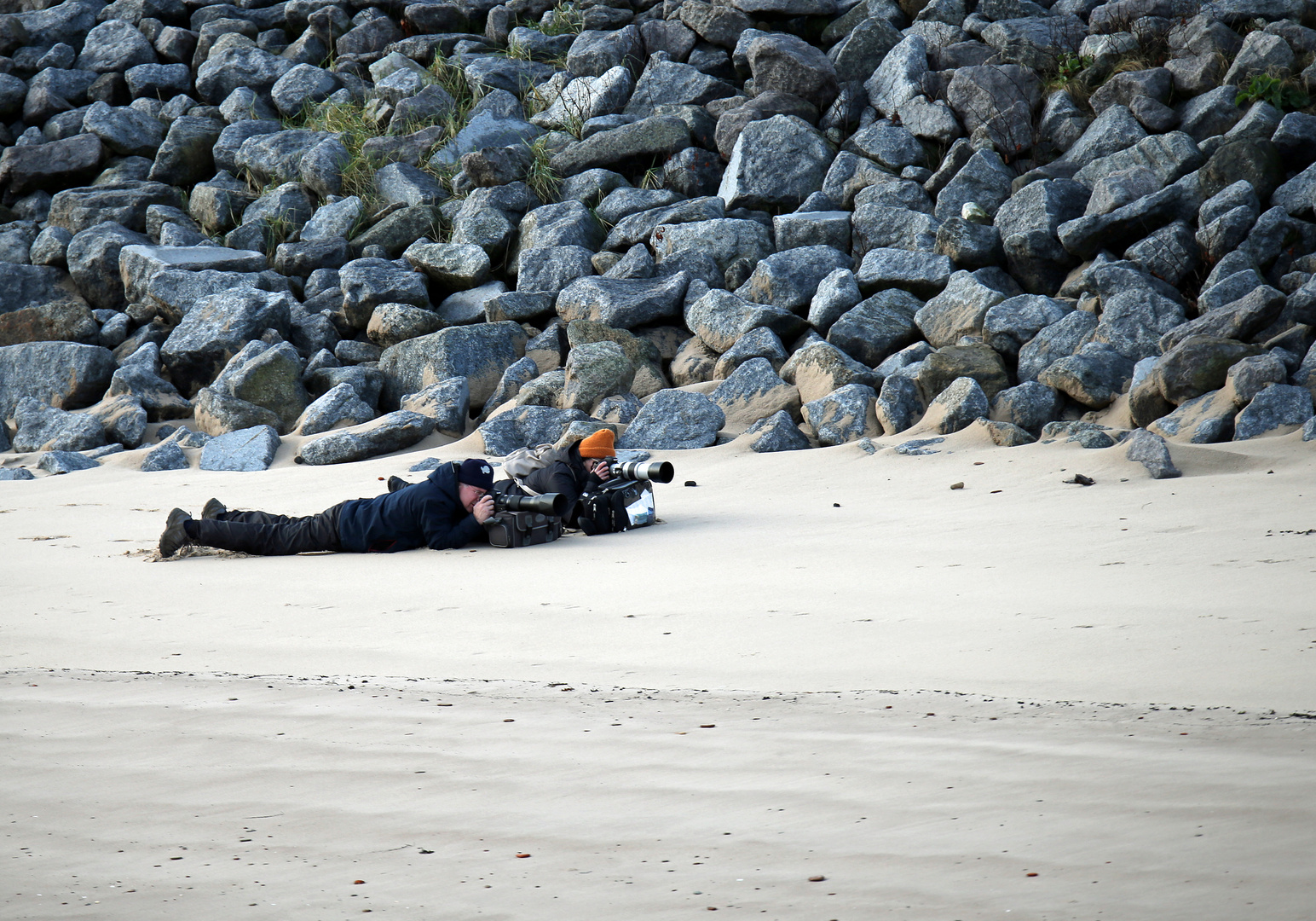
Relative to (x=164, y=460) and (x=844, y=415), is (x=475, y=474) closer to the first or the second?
(x=844, y=415)

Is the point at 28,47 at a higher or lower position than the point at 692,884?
higher

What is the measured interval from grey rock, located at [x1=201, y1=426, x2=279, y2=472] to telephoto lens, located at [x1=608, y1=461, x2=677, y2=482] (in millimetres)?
3885

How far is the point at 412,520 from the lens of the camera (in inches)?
231

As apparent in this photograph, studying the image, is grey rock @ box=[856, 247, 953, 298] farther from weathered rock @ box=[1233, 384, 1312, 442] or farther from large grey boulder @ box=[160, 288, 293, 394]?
large grey boulder @ box=[160, 288, 293, 394]

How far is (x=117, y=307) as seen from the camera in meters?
13.2

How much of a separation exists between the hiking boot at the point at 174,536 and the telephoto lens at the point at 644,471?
7.45 ft

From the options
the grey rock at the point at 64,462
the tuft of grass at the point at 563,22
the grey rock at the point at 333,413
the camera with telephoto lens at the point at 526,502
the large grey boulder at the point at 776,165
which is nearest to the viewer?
the camera with telephoto lens at the point at 526,502

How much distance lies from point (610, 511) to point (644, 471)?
1.00ft

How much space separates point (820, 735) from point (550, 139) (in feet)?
38.6

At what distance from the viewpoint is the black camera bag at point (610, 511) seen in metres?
6.21

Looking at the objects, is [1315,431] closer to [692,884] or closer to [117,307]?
[692,884]

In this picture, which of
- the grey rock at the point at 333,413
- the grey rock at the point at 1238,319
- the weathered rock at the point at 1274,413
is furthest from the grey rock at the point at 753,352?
the weathered rock at the point at 1274,413

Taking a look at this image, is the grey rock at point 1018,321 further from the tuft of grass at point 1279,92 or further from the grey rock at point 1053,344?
the tuft of grass at point 1279,92

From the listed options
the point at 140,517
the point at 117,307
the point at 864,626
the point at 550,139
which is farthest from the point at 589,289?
the point at 864,626
